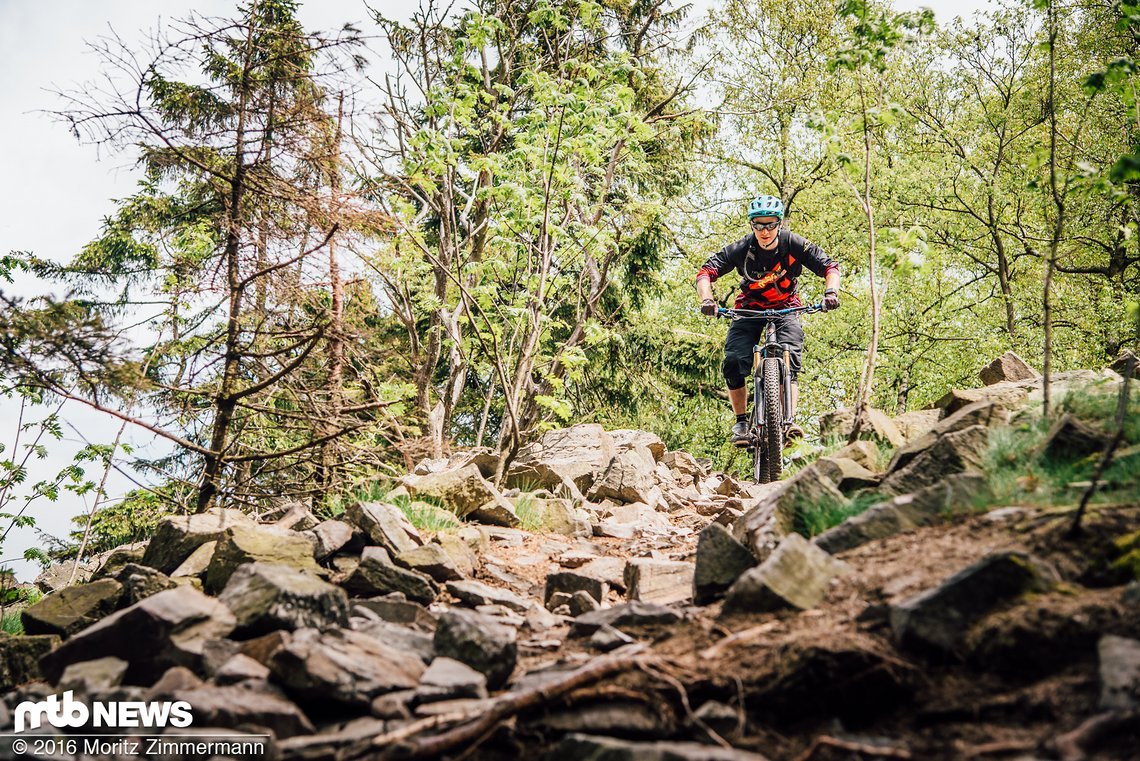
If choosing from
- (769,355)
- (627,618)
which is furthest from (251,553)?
(769,355)

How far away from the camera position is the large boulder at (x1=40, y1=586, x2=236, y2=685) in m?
3.72

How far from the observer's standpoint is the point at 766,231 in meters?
8.77

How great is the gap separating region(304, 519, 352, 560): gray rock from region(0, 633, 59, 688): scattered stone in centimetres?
152

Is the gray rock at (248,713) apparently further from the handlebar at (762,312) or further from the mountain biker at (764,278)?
the handlebar at (762,312)

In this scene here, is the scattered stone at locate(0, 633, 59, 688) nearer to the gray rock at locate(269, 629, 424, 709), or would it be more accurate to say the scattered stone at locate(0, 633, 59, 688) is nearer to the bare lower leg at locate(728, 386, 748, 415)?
the gray rock at locate(269, 629, 424, 709)

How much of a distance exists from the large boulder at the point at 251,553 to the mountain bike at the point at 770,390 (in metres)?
4.95

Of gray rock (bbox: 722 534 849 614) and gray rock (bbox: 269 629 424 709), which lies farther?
gray rock (bbox: 722 534 849 614)

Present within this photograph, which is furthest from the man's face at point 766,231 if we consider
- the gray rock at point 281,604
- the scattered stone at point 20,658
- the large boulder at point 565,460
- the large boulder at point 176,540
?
the scattered stone at point 20,658

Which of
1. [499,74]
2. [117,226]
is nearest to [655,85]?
[499,74]

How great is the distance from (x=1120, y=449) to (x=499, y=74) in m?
14.3

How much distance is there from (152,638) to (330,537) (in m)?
1.62

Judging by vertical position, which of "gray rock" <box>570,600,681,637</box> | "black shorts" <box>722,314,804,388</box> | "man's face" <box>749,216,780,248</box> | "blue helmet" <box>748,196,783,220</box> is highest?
"blue helmet" <box>748,196,783,220</box>

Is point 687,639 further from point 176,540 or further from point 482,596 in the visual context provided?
point 176,540

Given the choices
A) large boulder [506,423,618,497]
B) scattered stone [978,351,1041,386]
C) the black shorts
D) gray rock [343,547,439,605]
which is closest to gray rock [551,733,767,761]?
gray rock [343,547,439,605]
